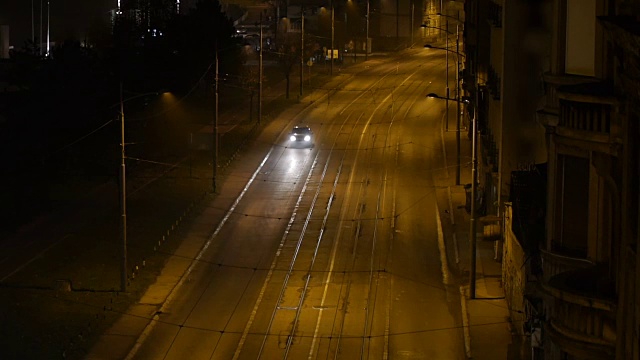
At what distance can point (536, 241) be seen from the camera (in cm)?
2717

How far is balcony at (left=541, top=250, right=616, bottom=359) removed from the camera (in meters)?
15.8

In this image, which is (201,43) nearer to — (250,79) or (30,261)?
(250,79)

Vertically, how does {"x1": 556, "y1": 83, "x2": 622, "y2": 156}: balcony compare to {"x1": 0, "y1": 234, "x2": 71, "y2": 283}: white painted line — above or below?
above

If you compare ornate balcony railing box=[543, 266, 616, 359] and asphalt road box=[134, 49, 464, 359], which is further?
asphalt road box=[134, 49, 464, 359]

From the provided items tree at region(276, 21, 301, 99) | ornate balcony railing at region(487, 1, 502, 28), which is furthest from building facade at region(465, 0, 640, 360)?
tree at region(276, 21, 301, 99)

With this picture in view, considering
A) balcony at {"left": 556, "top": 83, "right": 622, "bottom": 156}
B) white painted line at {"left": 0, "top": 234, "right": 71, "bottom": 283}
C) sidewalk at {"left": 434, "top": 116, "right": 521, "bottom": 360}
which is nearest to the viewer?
balcony at {"left": 556, "top": 83, "right": 622, "bottom": 156}

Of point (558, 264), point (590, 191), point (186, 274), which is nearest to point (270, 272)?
point (186, 274)

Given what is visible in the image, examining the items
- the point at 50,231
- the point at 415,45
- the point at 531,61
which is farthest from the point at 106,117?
the point at 415,45

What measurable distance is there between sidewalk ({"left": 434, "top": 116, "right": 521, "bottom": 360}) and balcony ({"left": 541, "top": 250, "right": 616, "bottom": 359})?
13.9m

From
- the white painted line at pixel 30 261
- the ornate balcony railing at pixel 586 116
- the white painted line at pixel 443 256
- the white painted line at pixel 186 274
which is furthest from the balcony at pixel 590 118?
the white painted line at pixel 30 261

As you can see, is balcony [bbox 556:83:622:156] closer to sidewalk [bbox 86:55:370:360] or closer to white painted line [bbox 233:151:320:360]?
white painted line [bbox 233:151:320:360]

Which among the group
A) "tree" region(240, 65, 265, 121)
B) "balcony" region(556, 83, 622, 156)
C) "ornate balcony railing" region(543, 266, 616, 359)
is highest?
"tree" region(240, 65, 265, 121)

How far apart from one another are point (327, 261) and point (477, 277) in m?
5.59

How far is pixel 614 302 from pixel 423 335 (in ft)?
58.9
